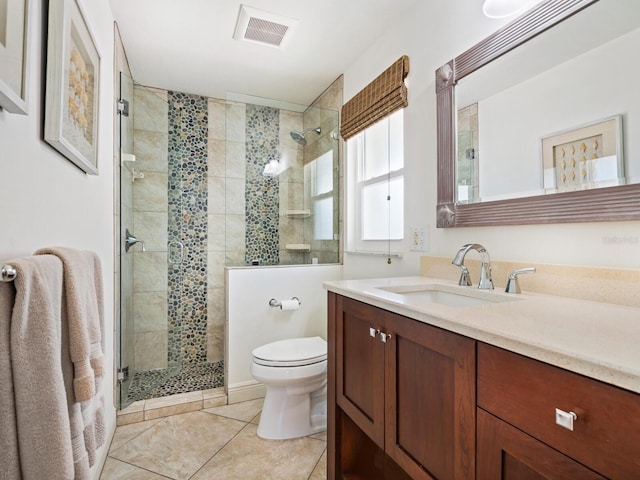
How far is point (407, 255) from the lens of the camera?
195cm

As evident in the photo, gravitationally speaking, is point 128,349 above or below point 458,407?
below

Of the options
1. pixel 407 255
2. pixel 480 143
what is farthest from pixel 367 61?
pixel 407 255

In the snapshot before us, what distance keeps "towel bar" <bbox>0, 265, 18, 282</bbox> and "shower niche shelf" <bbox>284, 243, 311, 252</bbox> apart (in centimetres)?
206

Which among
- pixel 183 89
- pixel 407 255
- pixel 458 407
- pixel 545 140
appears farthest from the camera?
pixel 183 89

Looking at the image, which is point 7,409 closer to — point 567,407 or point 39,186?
point 39,186

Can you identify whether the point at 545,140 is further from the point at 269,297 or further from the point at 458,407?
the point at 269,297

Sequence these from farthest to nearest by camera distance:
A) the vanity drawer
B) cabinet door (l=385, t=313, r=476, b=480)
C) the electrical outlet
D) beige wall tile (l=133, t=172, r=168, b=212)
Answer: beige wall tile (l=133, t=172, r=168, b=212) < the electrical outlet < cabinet door (l=385, t=313, r=476, b=480) < the vanity drawer

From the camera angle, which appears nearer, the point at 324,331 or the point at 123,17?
the point at 123,17

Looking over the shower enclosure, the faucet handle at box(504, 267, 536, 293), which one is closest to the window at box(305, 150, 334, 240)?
the shower enclosure

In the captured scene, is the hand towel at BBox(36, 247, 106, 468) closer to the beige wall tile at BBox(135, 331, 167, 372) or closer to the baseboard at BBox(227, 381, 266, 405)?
the baseboard at BBox(227, 381, 266, 405)

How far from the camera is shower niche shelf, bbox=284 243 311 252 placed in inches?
104

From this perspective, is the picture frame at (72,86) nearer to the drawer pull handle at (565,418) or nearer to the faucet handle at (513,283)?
the drawer pull handle at (565,418)

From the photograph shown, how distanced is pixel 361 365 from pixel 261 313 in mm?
1236

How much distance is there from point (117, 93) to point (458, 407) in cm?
242
